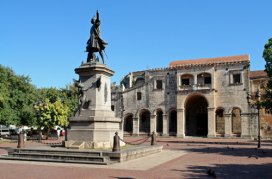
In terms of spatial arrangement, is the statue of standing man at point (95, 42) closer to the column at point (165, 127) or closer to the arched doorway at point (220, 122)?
the column at point (165, 127)

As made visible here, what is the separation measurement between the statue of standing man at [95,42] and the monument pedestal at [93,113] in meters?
0.93

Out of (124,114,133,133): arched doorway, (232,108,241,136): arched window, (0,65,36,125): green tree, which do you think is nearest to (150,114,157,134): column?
(124,114,133,133): arched doorway

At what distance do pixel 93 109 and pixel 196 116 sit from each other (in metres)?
35.1

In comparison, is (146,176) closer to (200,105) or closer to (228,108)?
(228,108)

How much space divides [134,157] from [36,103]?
25.2m

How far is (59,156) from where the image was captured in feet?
45.1

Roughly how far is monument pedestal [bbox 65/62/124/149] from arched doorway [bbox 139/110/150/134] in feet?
111

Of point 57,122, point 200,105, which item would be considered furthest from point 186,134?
point 57,122

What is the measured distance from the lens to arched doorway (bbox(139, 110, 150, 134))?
5044cm

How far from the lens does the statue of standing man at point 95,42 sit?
1725 cm

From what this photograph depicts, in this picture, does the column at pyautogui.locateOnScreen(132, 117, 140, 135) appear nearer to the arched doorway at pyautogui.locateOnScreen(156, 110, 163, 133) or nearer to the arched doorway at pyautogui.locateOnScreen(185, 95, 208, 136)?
the arched doorway at pyautogui.locateOnScreen(156, 110, 163, 133)

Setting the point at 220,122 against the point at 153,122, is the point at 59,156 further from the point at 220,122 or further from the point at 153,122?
the point at 220,122

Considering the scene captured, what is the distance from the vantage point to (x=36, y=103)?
37.4 metres

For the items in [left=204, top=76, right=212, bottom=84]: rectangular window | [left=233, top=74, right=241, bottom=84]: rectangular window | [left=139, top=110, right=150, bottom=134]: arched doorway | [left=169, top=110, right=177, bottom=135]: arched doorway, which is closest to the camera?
[left=233, top=74, right=241, bottom=84]: rectangular window
